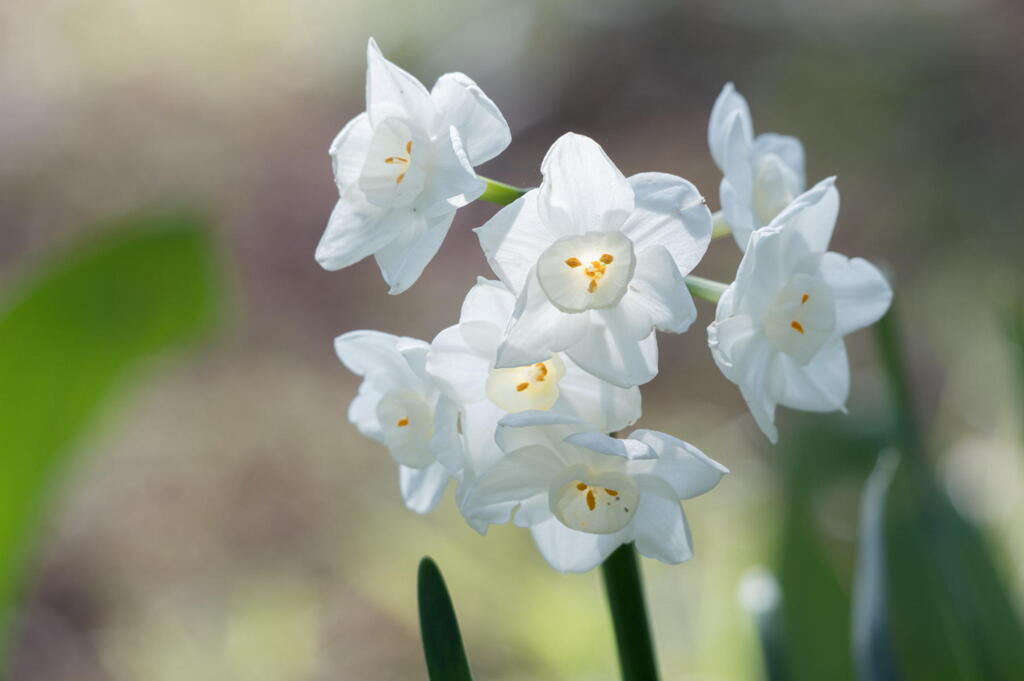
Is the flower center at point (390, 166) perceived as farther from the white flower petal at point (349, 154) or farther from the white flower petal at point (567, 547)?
the white flower petal at point (567, 547)

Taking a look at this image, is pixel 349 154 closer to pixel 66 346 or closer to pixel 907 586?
pixel 66 346

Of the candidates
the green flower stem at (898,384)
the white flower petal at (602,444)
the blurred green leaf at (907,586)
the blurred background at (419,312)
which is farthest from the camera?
the blurred background at (419,312)

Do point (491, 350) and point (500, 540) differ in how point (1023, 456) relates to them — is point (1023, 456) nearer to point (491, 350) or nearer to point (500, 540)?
point (491, 350)

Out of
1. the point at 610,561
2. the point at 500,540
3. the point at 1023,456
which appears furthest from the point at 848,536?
the point at 500,540

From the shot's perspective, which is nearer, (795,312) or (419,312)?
(795,312)

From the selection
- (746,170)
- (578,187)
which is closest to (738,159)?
(746,170)

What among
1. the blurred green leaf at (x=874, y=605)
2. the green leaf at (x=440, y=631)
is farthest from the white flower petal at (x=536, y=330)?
the blurred green leaf at (x=874, y=605)

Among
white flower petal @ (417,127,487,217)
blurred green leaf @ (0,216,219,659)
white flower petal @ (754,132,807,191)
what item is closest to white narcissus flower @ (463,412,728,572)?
white flower petal @ (417,127,487,217)
